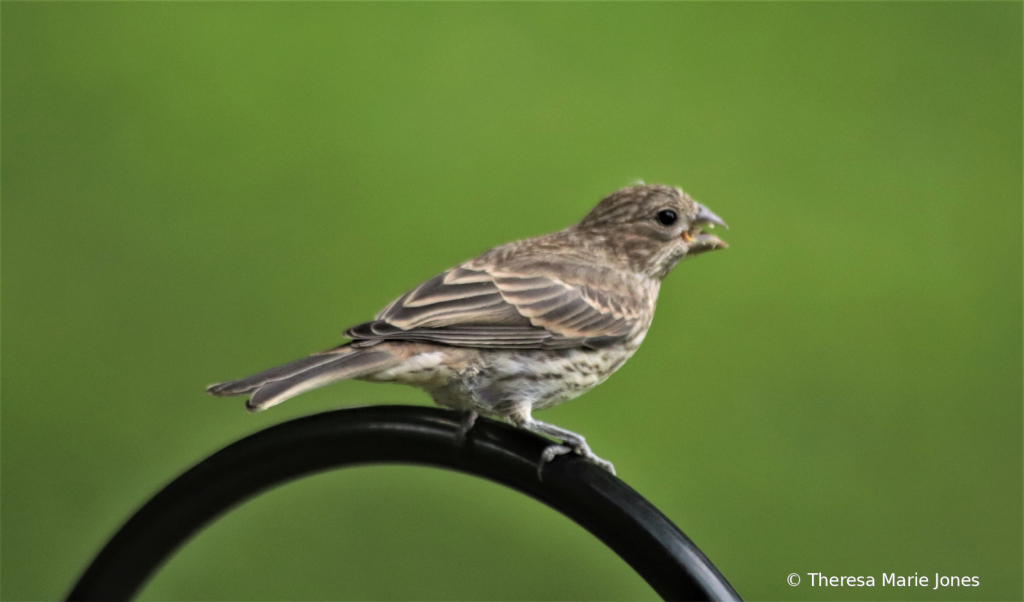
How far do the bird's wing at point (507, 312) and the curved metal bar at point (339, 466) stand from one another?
0.19 m

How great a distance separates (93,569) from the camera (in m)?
1.39

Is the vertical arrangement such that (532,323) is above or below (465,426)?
above

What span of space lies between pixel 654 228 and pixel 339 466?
30.9 inches

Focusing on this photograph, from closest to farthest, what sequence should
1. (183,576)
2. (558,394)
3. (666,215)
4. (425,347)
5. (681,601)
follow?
1. (681,601)
2. (425,347)
3. (558,394)
4. (666,215)
5. (183,576)

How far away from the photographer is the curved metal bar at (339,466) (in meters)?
1.33

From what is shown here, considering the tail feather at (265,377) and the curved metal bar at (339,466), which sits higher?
the tail feather at (265,377)

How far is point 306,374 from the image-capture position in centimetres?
134

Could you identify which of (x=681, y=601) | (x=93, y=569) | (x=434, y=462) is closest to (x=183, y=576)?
(x=93, y=569)

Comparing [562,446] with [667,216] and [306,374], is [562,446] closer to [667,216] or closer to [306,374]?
[306,374]

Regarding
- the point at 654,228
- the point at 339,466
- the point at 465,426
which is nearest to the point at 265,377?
the point at 339,466

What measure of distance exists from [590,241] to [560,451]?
62 cm

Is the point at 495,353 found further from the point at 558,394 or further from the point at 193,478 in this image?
the point at 193,478

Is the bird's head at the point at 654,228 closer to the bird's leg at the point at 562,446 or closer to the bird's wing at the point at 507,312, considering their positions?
the bird's wing at the point at 507,312

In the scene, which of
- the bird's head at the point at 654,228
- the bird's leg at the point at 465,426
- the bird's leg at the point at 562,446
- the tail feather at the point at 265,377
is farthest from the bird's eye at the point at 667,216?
the tail feather at the point at 265,377
